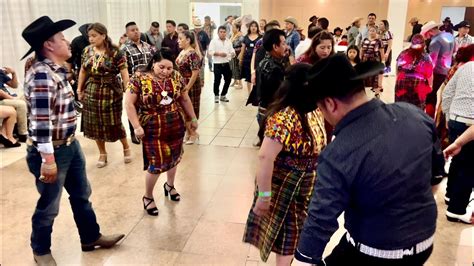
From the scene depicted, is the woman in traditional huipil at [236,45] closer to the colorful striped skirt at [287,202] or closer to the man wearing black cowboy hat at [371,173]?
the colorful striped skirt at [287,202]

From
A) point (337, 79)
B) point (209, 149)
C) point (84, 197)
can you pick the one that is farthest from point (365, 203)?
point (209, 149)

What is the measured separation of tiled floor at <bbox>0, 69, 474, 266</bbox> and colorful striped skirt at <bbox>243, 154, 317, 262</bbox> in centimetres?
70

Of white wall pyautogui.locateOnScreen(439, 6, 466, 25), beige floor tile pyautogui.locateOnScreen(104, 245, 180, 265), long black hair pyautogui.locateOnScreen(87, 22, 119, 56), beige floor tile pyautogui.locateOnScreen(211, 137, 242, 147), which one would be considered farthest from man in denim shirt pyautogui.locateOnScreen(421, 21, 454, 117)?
white wall pyautogui.locateOnScreen(439, 6, 466, 25)

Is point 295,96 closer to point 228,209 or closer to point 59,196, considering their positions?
point 59,196

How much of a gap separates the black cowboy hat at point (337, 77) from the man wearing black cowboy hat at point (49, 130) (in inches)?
64.3

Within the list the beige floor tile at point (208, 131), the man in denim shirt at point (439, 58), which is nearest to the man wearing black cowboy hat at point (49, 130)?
the beige floor tile at point (208, 131)

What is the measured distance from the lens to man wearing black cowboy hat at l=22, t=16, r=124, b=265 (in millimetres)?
2355

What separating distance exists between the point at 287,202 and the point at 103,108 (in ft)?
9.63

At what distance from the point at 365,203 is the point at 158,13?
1261 centimetres

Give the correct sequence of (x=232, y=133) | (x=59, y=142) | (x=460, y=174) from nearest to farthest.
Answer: (x=59, y=142) < (x=460, y=174) < (x=232, y=133)

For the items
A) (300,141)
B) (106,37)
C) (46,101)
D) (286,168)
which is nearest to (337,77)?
(300,141)

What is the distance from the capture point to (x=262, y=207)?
7.27ft

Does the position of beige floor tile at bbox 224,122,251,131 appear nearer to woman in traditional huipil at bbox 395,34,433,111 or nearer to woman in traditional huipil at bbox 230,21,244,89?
woman in traditional huipil at bbox 395,34,433,111

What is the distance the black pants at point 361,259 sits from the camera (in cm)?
154
